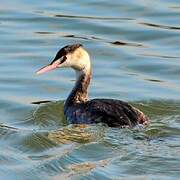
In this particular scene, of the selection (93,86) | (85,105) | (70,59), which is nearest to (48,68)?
(70,59)

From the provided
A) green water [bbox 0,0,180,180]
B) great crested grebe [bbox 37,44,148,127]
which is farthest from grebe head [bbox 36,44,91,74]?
green water [bbox 0,0,180,180]

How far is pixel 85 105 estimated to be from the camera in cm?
1242

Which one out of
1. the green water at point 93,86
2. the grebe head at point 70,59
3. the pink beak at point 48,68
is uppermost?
the grebe head at point 70,59

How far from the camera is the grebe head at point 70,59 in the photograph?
1269cm

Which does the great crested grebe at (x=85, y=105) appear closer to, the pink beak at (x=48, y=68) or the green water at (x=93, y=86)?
the pink beak at (x=48, y=68)

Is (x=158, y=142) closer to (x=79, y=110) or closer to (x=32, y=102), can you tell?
(x=79, y=110)

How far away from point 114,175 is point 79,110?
251 cm

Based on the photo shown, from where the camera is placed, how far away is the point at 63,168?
1038 cm

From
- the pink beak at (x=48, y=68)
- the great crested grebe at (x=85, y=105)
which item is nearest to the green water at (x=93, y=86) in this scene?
the great crested grebe at (x=85, y=105)

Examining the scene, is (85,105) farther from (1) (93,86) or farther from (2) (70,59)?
(1) (93,86)

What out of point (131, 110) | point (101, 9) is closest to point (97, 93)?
point (131, 110)

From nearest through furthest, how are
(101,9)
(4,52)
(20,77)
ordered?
(20,77) < (4,52) < (101,9)

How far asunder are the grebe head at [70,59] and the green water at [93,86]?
0.57 m

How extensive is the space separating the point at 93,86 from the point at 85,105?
5.10ft
